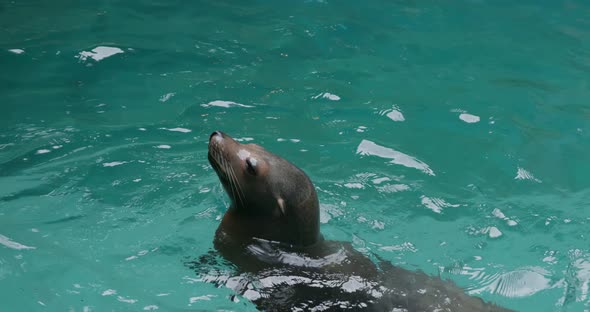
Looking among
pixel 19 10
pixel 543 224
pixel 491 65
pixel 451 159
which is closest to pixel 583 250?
pixel 543 224

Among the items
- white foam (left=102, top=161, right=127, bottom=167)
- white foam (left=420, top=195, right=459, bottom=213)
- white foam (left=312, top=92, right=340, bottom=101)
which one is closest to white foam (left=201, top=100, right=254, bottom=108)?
white foam (left=312, top=92, right=340, bottom=101)

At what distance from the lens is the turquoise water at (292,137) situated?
5477 mm

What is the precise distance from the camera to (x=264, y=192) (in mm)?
4910

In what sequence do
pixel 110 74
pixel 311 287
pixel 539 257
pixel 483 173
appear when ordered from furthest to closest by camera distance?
pixel 110 74
pixel 483 173
pixel 539 257
pixel 311 287

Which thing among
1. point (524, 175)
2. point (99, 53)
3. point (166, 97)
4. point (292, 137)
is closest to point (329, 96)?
point (292, 137)

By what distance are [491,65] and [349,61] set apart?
187 centimetres

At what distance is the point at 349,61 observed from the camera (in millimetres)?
9039

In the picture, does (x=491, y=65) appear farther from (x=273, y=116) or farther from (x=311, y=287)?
(x=311, y=287)

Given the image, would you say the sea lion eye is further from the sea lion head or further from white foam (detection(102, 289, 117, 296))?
white foam (detection(102, 289, 117, 296))

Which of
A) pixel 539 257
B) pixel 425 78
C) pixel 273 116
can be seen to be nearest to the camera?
pixel 539 257

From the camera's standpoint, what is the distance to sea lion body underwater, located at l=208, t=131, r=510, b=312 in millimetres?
4723

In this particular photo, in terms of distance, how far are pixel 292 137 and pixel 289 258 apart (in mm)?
2346

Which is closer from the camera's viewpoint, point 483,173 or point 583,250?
point 583,250

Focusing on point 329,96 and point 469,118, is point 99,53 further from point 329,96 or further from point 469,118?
point 469,118
